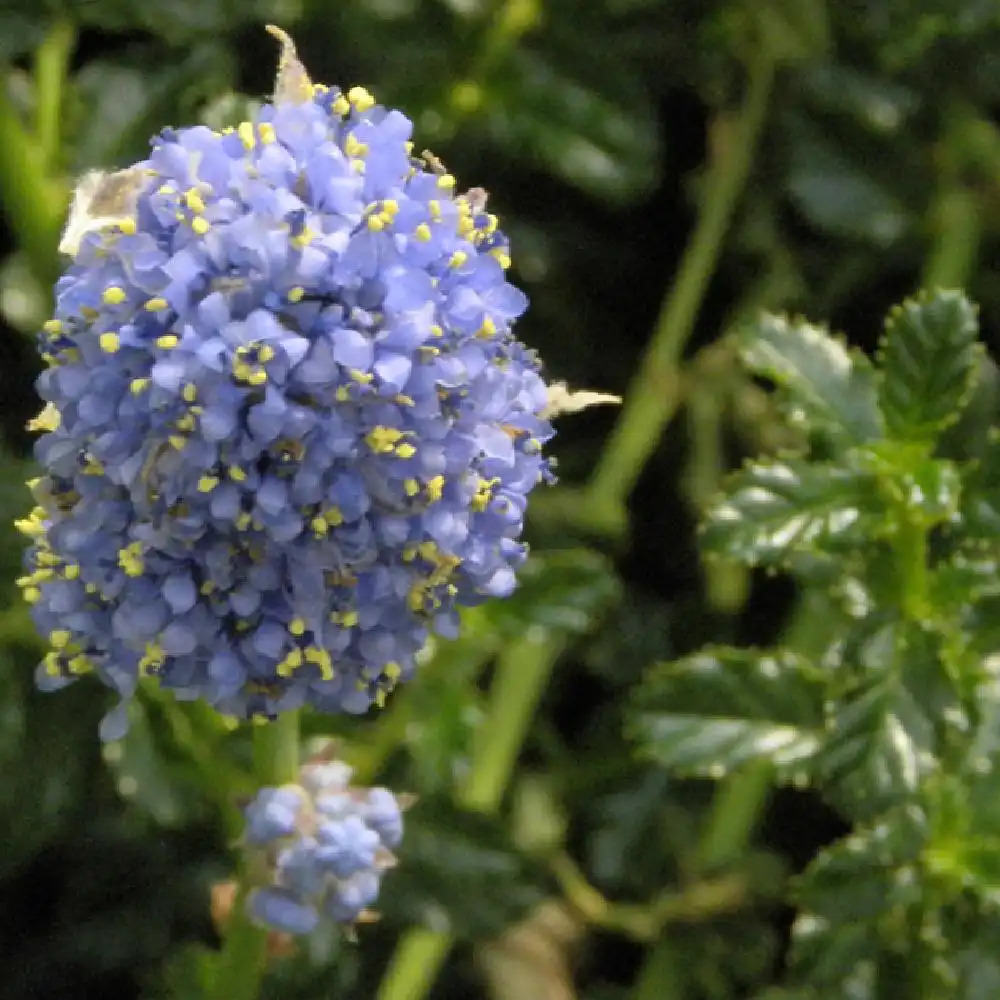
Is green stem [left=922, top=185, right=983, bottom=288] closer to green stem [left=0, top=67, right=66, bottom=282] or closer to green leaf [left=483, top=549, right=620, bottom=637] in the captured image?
green leaf [left=483, top=549, right=620, bottom=637]

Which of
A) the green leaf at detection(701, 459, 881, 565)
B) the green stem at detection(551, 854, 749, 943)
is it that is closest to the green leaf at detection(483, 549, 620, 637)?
the green leaf at detection(701, 459, 881, 565)

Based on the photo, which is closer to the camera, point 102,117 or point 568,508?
point 102,117

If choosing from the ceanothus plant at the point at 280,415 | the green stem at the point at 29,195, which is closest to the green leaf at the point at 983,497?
the ceanothus plant at the point at 280,415

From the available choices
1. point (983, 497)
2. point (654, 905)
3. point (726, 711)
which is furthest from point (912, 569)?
point (654, 905)

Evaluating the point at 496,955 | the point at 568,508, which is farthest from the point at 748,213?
the point at 496,955

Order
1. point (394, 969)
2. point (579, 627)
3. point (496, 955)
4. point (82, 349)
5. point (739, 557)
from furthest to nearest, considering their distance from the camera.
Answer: point (496, 955) → point (394, 969) → point (579, 627) → point (739, 557) → point (82, 349)

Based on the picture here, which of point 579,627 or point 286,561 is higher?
point 286,561

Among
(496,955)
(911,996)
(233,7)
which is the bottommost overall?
(496,955)

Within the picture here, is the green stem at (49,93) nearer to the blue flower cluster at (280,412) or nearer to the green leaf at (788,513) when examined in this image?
the blue flower cluster at (280,412)

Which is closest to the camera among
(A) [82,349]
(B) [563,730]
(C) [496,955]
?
(A) [82,349]

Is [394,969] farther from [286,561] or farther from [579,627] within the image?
[286,561]
